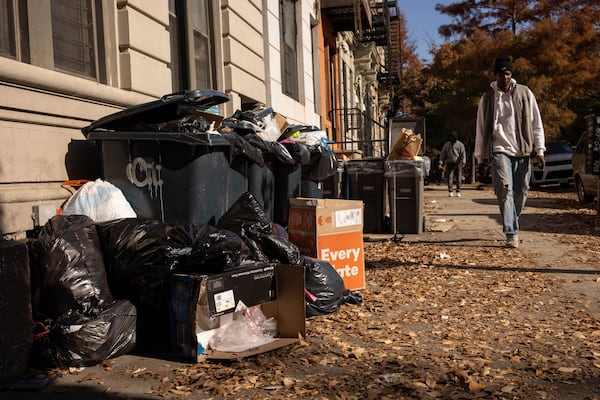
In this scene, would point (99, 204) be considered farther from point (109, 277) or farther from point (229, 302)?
point (229, 302)

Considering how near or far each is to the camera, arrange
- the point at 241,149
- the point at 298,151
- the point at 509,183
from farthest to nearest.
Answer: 1. the point at 509,183
2. the point at 298,151
3. the point at 241,149

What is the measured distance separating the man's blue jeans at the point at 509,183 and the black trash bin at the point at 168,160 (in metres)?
3.53

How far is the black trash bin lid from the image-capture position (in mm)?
4801

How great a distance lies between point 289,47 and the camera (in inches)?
520

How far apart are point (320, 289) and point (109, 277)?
143 cm

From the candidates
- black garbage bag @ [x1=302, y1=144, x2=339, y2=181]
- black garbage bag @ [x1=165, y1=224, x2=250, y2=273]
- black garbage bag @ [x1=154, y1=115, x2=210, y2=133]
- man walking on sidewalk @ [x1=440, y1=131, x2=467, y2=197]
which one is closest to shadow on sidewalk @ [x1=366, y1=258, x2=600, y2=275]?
black garbage bag @ [x1=302, y1=144, x2=339, y2=181]

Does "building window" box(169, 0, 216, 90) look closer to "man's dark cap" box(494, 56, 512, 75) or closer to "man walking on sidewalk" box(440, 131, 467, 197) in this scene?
"man's dark cap" box(494, 56, 512, 75)

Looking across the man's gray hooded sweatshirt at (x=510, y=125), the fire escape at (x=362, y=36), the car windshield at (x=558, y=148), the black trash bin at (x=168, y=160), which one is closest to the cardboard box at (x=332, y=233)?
the black trash bin at (x=168, y=160)

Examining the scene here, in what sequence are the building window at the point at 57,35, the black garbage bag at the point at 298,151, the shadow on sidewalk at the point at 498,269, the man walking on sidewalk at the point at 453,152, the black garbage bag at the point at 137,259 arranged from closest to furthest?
1. the black garbage bag at the point at 137,259
2. the building window at the point at 57,35
3. the shadow on sidewalk at the point at 498,269
4. the black garbage bag at the point at 298,151
5. the man walking on sidewalk at the point at 453,152

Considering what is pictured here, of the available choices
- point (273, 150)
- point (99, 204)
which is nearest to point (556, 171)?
point (273, 150)

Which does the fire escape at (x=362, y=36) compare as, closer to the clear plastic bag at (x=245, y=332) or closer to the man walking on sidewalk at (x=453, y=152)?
the man walking on sidewalk at (x=453, y=152)

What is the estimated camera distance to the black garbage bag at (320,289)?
4.29 m

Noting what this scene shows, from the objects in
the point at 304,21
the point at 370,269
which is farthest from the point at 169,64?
the point at 304,21

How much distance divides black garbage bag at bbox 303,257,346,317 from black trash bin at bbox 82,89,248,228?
1.00m
